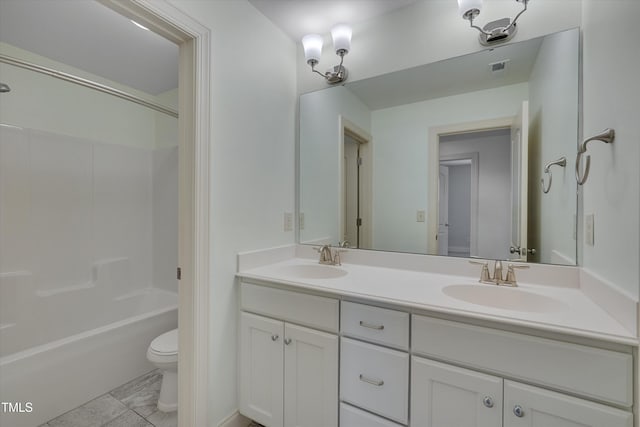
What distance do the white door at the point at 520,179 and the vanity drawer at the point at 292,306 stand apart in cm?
96

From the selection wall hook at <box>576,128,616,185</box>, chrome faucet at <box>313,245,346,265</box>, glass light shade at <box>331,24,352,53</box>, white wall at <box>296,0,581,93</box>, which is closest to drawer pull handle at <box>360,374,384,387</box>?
chrome faucet at <box>313,245,346,265</box>

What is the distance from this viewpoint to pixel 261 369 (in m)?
1.38

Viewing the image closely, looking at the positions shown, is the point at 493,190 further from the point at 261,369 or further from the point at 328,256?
the point at 261,369

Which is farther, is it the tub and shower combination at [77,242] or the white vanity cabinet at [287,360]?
the tub and shower combination at [77,242]

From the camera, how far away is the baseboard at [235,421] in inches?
55.1

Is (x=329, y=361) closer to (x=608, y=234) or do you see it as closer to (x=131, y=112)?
(x=608, y=234)

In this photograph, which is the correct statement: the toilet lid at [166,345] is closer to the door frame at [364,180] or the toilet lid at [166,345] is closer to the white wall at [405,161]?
the door frame at [364,180]

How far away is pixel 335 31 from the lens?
162 centimetres

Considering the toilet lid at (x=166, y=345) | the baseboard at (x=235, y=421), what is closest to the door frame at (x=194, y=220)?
the baseboard at (x=235, y=421)

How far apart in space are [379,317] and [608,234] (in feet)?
2.72

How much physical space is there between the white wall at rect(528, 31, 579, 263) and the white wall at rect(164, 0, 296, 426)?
4.59ft

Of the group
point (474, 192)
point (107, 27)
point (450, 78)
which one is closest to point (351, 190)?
point (474, 192)

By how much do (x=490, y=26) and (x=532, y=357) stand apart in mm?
1503

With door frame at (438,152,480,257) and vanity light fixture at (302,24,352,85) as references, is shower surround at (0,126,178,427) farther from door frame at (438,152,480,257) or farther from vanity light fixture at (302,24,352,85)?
door frame at (438,152,480,257)
